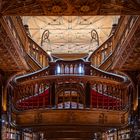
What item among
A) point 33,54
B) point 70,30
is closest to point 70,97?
point 33,54

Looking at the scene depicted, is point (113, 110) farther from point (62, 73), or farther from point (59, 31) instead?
point (59, 31)

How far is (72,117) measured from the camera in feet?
39.8

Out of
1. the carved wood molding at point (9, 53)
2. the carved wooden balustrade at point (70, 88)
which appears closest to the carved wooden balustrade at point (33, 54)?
the carved wooden balustrade at point (70, 88)

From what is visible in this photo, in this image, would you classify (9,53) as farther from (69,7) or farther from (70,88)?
(69,7)

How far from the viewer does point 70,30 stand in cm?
2131

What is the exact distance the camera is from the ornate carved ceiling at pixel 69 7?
7.96m

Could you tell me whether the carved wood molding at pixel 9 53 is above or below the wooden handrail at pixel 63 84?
above

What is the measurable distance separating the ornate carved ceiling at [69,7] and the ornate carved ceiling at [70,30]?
12560 millimetres

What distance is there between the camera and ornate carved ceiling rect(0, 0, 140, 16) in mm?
7961

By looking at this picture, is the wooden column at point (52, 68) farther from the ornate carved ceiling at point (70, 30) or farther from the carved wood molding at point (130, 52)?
the ornate carved ceiling at point (70, 30)

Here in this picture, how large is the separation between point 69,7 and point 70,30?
→ 13.2 meters

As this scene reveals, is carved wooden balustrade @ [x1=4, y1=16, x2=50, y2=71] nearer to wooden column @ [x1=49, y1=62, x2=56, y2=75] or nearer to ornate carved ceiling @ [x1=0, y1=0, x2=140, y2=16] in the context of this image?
wooden column @ [x1=49, y1=62, x2=56, y2=75]

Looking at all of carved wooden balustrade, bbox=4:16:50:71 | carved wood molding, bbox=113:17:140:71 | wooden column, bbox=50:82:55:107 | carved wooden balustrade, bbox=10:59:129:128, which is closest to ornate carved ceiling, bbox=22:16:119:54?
carved wooden balustrade, bbox=4:16:50:71

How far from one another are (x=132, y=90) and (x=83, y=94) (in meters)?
Answer: 1.43
